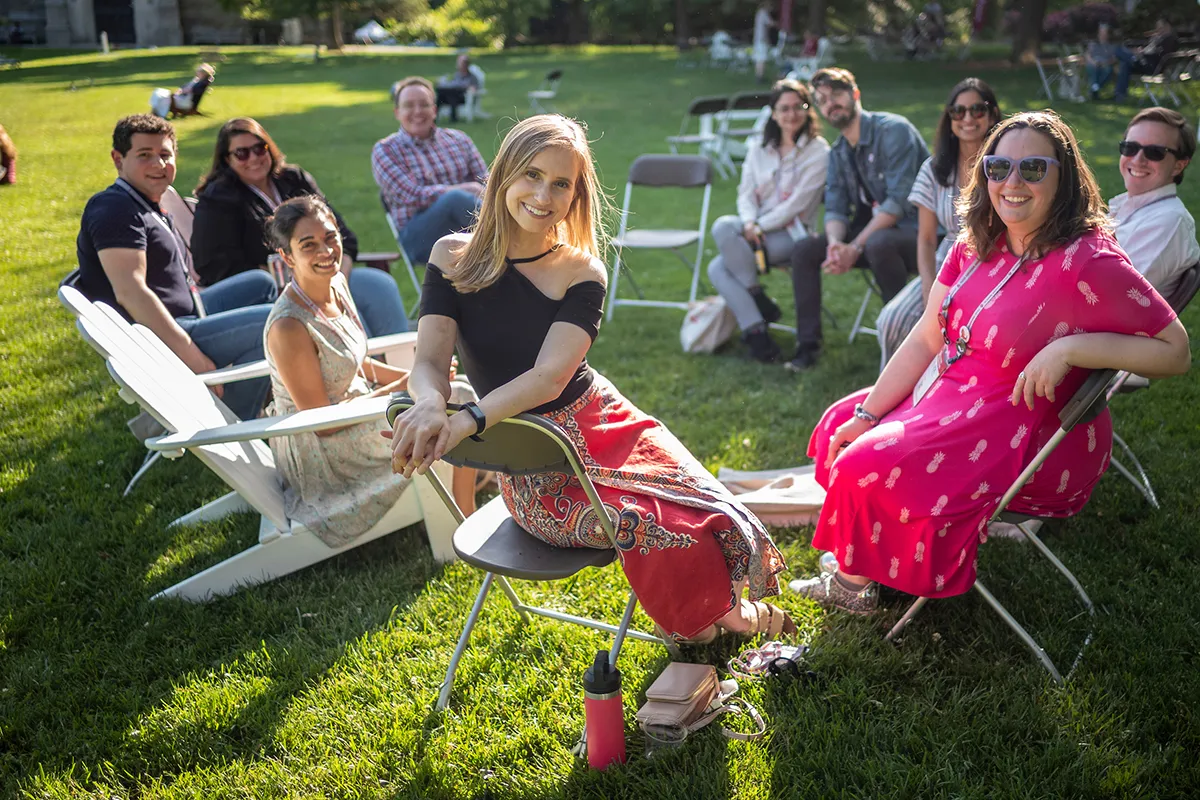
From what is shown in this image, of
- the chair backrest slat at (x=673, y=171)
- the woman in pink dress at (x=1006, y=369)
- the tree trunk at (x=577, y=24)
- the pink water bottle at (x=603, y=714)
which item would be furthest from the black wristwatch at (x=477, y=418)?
the tree trunk at (x=577, y=24)

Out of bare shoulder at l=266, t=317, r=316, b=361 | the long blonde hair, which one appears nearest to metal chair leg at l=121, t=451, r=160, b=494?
bare shoulder at l=266, t=317, r=316, b=361

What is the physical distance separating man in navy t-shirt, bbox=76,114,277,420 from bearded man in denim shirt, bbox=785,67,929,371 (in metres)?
3.15

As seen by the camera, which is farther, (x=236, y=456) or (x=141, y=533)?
(x=141, y=533)

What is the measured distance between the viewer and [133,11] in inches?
1790

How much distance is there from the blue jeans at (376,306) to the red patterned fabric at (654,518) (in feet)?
7.76

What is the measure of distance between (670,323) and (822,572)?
145 inches

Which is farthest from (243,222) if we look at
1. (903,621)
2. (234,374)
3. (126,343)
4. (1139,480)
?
(1139,480)

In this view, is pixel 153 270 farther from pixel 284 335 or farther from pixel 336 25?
pixel 336 25

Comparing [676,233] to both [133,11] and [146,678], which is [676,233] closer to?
[146,678]

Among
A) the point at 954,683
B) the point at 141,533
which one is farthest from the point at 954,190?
the point at 141,533

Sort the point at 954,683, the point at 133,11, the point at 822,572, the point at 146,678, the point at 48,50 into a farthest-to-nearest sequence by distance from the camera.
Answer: the point at 133,11
the point at 48,50
the point at 822,572
the point at 146,678
the point at 954,683

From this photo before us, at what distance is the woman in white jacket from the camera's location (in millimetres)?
5887

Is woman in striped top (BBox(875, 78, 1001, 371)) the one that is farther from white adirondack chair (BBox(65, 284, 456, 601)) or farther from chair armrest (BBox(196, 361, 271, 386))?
chair armrest (BBox(196, 361, 271, 386))

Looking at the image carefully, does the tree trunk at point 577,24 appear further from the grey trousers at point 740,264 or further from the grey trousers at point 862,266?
the grey trousers at point 862,266
